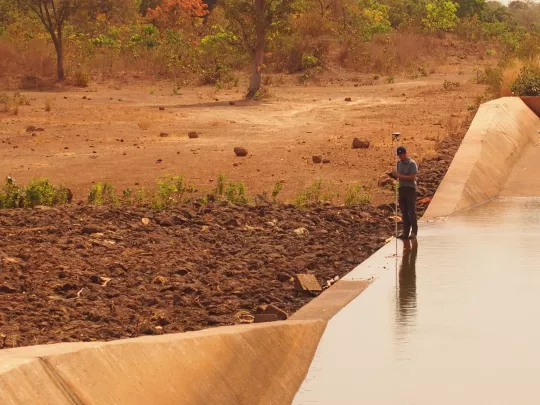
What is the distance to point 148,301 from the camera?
10.4m

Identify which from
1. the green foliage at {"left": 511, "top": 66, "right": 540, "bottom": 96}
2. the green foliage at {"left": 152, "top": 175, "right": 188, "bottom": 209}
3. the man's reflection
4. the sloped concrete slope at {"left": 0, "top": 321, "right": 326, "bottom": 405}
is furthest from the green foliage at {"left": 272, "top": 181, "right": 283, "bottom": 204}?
the green foliage at {"left": 511, "top": 66, "right": 540, "bottom": 96}

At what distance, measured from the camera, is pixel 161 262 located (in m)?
12.1

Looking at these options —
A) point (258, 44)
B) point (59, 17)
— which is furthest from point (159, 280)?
point (59, 17)

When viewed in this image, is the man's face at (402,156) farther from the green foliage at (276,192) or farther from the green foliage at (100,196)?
the green foliage at (100,196)

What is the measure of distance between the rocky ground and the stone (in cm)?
7

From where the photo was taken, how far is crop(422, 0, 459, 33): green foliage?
54.8 meters

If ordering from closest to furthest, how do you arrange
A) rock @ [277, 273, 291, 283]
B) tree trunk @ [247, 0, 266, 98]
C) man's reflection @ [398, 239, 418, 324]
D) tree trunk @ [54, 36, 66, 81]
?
man's reflection @ [398, 239, 418, 324], rock @ [277, 273, 291, 283], tree trunk @ [247, 0, 266, 98], tree trunk @ [54, 36, 66, 81]

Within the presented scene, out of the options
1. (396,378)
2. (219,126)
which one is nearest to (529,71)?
(219,126)

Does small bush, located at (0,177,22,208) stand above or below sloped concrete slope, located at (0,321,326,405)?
below

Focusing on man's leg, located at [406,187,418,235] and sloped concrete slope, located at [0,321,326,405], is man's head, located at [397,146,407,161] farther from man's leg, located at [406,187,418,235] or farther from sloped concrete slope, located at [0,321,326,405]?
sloped concrete slope, located at [0,321,326,405]

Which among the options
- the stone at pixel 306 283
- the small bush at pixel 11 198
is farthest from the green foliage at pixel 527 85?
the stone at pixel 306 283

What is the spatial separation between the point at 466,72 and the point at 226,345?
1427 inches

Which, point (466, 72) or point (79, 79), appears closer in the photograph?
point (79, 79)

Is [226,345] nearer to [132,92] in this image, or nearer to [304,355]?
[304,355]
